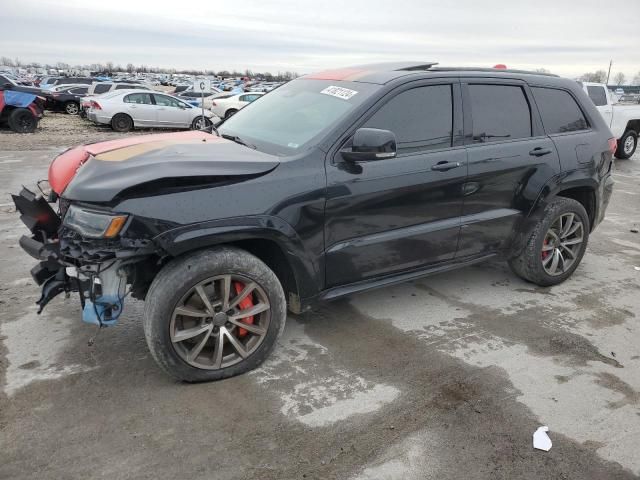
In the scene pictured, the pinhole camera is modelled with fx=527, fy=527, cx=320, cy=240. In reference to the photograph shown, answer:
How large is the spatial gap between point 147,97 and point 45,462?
17.4 m

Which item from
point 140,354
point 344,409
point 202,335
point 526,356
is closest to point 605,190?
point 526,356

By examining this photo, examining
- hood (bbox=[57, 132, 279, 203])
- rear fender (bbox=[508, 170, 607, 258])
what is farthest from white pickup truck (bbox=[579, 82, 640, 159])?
hood (bbox=[57, 132, 279, 203])

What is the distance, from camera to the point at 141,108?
17859mm

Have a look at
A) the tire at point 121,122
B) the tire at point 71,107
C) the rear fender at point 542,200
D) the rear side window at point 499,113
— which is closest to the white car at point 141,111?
the tire at point 121,122

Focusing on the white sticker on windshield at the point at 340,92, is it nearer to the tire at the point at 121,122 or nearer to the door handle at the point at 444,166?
the door handle at the point at 444,166

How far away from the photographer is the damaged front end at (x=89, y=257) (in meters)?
2.77

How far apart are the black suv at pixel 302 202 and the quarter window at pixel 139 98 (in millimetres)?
14995

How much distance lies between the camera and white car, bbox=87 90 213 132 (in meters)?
17.4

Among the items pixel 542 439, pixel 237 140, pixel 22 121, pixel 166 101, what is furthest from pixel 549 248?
pixel 166 101

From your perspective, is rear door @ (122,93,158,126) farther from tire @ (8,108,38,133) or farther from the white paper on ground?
the white paper on ground

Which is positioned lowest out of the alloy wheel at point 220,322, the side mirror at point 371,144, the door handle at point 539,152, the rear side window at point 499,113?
the alloy wheel at point 220,322

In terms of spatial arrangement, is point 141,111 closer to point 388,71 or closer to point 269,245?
point 388,71

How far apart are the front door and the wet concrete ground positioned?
1.93 ft

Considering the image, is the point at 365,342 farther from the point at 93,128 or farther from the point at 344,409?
the point at 93,128
